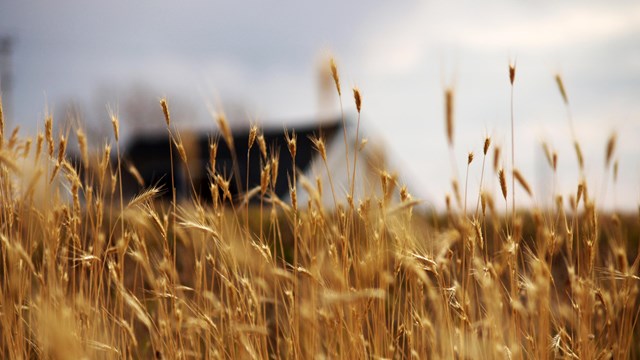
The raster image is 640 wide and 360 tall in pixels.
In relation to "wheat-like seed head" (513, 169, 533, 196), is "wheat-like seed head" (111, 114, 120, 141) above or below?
above

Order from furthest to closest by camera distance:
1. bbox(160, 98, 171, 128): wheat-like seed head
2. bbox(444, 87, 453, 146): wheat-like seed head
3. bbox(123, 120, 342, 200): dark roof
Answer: bbox(123, 120, 342, 200): dark roof
bbox(160, 98, 171, 128): wheat-like seed head
bbox(444, 87, 453, 146): wheat-like seed head

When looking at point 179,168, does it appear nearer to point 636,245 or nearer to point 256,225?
point 256,225

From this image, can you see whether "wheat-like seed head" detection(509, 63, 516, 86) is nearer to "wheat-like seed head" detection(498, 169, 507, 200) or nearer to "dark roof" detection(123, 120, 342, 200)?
"wheat-like seed head" detection(498, 169, 507, 200)

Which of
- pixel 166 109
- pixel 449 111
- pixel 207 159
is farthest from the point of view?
pixel 207 159

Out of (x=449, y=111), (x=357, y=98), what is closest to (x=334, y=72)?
(x=357, y=98)

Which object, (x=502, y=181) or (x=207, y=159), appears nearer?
(x=502, y=181)

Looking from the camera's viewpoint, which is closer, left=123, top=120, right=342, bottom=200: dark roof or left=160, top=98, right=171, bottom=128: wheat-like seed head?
left=160, top=98, right=171, bottom=128: wheat-like seed head

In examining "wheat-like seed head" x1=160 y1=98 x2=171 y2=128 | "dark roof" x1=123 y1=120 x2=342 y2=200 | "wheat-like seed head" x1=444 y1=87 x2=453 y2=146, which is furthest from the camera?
"dark roof" x1=123 y1=120 x2=342 y2=200

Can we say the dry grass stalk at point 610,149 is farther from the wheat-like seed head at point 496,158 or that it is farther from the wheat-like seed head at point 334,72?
the wheat-like seed head at point 334,72

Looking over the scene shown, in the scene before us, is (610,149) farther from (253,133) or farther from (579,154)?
(253,133)

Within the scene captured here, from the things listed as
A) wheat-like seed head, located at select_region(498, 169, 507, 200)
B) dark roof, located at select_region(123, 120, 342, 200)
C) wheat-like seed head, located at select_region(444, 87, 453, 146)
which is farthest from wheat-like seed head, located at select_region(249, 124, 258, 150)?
dark roof, located at select_region(123, 120, 342, 200)

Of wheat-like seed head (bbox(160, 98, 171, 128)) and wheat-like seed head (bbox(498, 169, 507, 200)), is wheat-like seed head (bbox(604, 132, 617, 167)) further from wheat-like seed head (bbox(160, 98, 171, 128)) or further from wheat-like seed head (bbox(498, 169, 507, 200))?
wheat-like seed head (bbox(160, 98, 171, 128))

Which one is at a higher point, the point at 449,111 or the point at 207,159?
the point at 449,111

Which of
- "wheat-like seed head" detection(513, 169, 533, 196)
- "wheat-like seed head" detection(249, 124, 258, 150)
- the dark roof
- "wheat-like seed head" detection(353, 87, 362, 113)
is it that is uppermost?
"wheat-like seed head" detection(353, 87, 362, 113)
